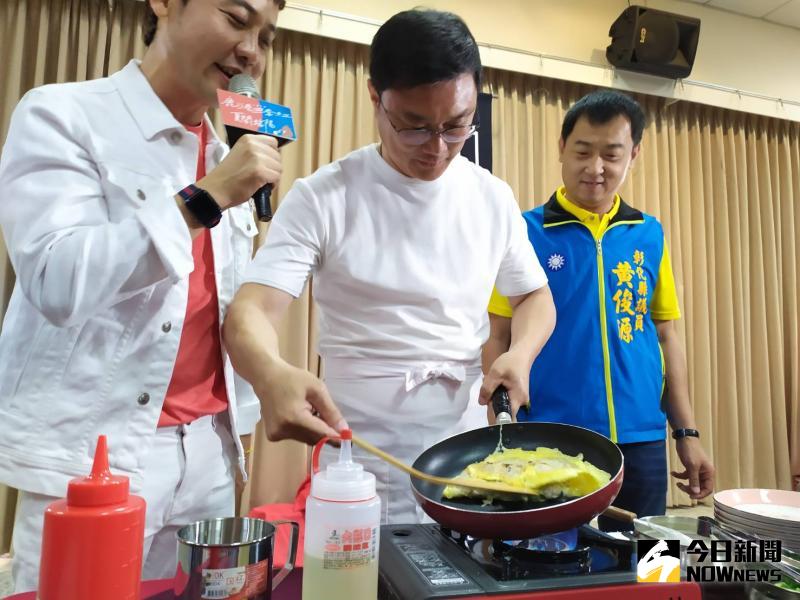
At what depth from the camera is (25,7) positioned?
10.4 ft

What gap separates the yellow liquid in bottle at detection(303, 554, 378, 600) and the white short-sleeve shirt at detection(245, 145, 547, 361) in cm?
61

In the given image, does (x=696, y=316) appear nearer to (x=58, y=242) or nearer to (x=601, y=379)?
(x=601, y=379)

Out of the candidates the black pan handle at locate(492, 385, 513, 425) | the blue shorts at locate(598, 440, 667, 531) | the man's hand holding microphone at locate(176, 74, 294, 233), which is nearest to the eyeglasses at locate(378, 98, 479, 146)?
the man's hand holding microphone at locate(176, 74, 294, 233)

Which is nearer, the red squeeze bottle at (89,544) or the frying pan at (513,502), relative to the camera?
the red squeeze bottle at (89,544)

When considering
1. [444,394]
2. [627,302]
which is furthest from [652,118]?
[444,394]

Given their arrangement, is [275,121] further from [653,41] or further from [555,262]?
[653,41]

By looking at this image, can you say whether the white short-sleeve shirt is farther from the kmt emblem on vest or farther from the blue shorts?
the blue shorts

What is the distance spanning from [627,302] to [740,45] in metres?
3.89

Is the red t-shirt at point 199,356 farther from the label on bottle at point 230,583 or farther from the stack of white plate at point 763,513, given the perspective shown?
the stack of white plate at point 763,513

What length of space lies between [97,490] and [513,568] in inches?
19.2

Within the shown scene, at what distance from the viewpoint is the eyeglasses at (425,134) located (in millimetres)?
1183

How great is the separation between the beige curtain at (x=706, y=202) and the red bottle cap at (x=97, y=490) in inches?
113

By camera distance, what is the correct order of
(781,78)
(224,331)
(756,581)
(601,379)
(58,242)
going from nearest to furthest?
(756,581) < (58,242) < (224,331) < (601,379) < (781,78)

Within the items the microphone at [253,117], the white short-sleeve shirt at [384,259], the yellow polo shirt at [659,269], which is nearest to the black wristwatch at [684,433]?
the yellow polo shirt at [659,269]
